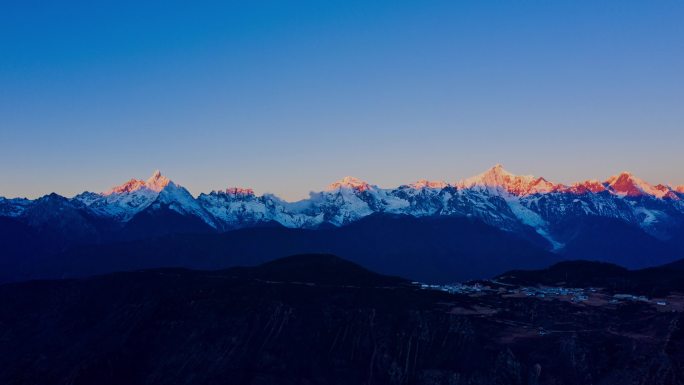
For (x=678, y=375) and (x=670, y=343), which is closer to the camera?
(x=678, y=375)

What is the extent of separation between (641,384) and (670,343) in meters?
20.0

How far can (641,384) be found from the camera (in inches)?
7362

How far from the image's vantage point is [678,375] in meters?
182

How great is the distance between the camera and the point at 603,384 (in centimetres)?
19700

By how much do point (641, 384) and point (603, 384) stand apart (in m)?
12.1

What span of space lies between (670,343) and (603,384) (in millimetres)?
22683

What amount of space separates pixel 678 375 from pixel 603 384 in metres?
21.1

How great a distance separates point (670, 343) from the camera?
199375mm

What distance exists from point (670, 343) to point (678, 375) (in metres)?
18.4

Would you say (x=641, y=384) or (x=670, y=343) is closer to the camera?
(x=641, y=384)

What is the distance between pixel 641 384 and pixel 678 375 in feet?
31.3

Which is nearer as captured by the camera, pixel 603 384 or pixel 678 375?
pixel 678 375
